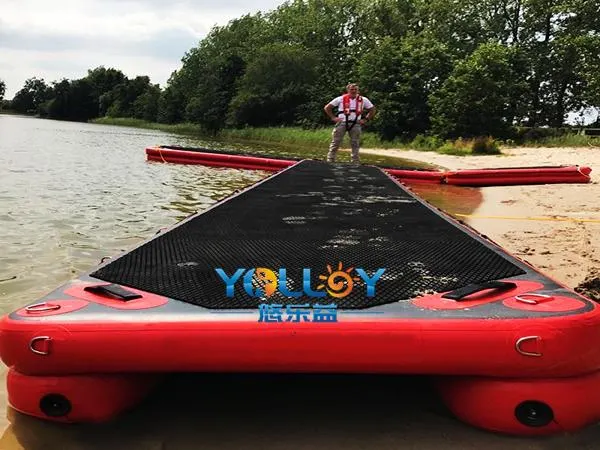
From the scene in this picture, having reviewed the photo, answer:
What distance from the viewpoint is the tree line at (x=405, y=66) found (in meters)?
26.3

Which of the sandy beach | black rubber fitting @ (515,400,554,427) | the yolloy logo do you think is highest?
the yolloy logo

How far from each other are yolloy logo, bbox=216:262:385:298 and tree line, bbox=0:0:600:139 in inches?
979

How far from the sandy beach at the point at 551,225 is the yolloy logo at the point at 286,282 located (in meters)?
1.95

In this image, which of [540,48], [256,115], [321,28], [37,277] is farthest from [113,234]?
[321,28]

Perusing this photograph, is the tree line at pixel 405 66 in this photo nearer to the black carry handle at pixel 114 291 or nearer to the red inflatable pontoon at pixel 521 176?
the red inflatable pontoon at pixel 521 176

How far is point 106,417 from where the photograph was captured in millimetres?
1977

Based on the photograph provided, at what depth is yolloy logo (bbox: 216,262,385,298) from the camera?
6.91 feet

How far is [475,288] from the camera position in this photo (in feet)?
6.98

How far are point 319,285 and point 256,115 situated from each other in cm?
4286

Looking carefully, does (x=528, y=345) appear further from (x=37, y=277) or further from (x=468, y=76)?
(x=468, y=76)

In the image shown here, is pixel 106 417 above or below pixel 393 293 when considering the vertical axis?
below

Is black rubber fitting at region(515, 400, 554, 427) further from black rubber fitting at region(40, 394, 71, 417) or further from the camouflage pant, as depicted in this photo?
the camouflage pant

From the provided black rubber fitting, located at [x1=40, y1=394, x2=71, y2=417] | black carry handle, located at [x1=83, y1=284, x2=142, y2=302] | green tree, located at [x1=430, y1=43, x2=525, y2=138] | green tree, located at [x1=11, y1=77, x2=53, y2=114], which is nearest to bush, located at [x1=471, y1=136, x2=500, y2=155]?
green tree, located at [x1=430, y1=43, x2=525, y2=138]

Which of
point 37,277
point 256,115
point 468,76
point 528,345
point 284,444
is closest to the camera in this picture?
point 528,345
